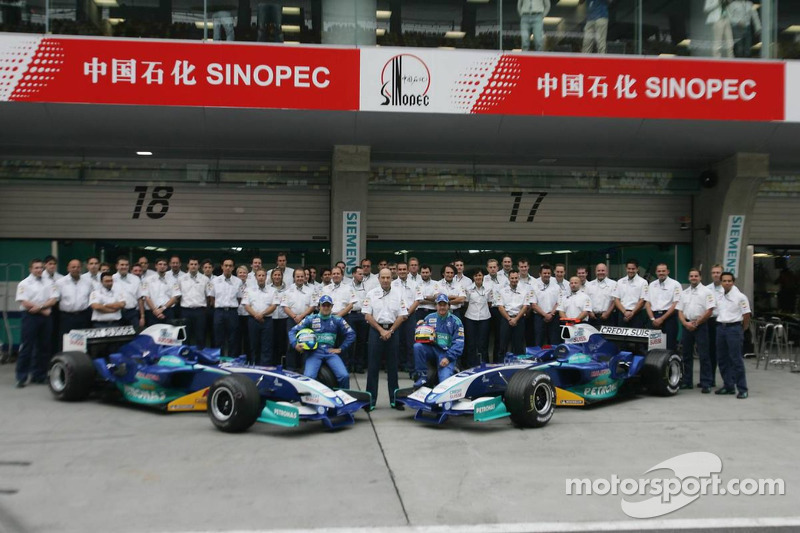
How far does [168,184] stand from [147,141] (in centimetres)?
145

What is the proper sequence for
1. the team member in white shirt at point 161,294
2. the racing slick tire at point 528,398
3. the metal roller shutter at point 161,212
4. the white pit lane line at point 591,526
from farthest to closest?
the metal roller shutter at point 161,212
the team member in white shirt at point 161,294
the racing slick tire at point 528,398
the white pit lane line at point 591,526

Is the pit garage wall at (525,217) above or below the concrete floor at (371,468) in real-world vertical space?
above

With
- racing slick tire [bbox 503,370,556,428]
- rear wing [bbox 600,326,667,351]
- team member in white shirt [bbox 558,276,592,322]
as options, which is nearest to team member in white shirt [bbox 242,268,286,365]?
team member in white shirt [bbox 558,276,592,322]

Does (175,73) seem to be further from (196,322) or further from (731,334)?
(731,334)

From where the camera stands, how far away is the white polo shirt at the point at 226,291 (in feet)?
39.8

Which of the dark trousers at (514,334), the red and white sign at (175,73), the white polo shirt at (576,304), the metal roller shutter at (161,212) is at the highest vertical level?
the red and white sign at (175,73)

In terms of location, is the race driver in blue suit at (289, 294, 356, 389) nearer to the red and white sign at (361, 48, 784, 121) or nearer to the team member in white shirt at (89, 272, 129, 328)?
the team member in white shirt at (89, 272, 129, 328)

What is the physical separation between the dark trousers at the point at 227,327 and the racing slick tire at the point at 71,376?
296cm

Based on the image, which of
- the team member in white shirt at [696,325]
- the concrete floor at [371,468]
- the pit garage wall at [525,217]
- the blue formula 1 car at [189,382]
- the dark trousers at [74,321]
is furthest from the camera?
the pit garage wall at [525,217]

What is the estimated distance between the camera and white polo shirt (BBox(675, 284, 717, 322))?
1060cm

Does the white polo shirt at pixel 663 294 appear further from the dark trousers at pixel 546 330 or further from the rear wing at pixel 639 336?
the dark trousers at pixel 546 330

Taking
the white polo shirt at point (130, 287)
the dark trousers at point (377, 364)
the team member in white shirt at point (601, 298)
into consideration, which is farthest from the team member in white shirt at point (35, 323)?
the team member in white shirt at point (601, 298)

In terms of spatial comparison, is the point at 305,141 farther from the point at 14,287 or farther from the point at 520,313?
the point at 14,287

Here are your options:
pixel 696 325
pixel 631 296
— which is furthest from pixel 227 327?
pixel 696 325
